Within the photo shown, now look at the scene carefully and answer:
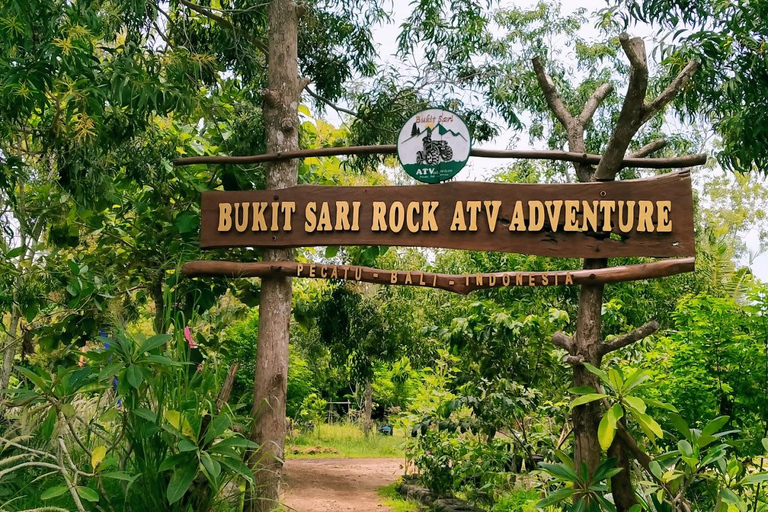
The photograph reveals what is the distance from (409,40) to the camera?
650 centimetres

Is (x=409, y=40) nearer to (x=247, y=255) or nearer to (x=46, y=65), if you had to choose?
(x=247, y=255)

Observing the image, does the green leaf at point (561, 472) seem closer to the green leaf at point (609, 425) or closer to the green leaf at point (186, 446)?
the green leaf at point (609, 425)

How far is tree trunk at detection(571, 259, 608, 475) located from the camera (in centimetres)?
394

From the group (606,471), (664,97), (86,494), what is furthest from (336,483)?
(664,97)

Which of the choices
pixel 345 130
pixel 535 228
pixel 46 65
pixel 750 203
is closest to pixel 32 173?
pixel 345 130

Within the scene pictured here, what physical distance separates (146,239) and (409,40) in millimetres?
2935

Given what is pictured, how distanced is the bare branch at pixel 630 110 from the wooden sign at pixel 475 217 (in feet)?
0.41

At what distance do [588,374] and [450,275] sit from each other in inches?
37.5

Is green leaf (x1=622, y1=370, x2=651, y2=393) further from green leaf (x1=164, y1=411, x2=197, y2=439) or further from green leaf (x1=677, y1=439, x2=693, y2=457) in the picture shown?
green leaf (x1=164, y1=411, x2=197, y2=439)

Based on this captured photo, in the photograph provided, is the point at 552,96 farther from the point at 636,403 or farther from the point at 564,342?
the point at 636,403

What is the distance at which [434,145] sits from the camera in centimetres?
437

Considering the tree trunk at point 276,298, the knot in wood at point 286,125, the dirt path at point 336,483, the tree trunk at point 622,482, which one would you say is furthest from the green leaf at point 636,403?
the dirt path at point 336,483

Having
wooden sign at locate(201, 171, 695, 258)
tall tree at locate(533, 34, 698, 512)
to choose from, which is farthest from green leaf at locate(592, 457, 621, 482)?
wooden sign at locate(201, 171, 695, 258)

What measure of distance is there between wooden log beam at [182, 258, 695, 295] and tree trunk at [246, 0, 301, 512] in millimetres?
206
